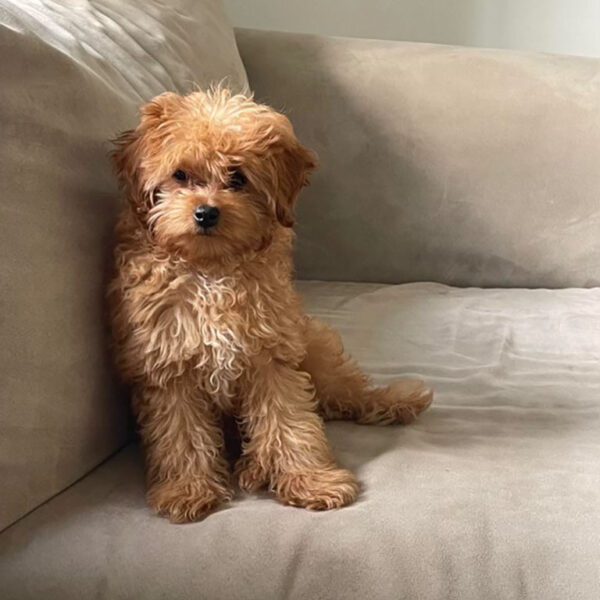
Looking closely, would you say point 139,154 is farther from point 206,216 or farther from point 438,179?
point 438,179

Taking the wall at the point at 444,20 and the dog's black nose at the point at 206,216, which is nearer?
the dog's black nose at the point at 206,216

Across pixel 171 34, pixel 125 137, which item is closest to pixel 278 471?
pixel 125 137

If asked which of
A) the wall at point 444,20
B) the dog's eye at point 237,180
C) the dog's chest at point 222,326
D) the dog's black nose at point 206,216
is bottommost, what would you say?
the dog's chest at point 222,326

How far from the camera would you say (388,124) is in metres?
1.88

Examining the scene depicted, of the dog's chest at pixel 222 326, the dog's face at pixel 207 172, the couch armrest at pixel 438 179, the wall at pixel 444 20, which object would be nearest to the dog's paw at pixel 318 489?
the dog's chest at pixel 222 326

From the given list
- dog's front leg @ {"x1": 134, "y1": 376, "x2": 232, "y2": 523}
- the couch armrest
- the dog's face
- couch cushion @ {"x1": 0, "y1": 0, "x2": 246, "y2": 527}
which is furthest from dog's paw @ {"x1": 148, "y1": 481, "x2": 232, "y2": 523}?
the couch armrest

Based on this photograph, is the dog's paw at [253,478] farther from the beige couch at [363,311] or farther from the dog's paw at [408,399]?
the dog's paw at [408,399]

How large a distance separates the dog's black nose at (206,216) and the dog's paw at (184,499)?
10.9 inches

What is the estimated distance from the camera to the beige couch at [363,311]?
938 mm

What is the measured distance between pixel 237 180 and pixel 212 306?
0.14 metres

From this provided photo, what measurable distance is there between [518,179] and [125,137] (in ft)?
3.39

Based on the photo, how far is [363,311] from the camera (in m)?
1.71

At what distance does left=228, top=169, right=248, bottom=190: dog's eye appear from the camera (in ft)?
3.38

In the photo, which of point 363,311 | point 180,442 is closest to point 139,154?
point 180,442
